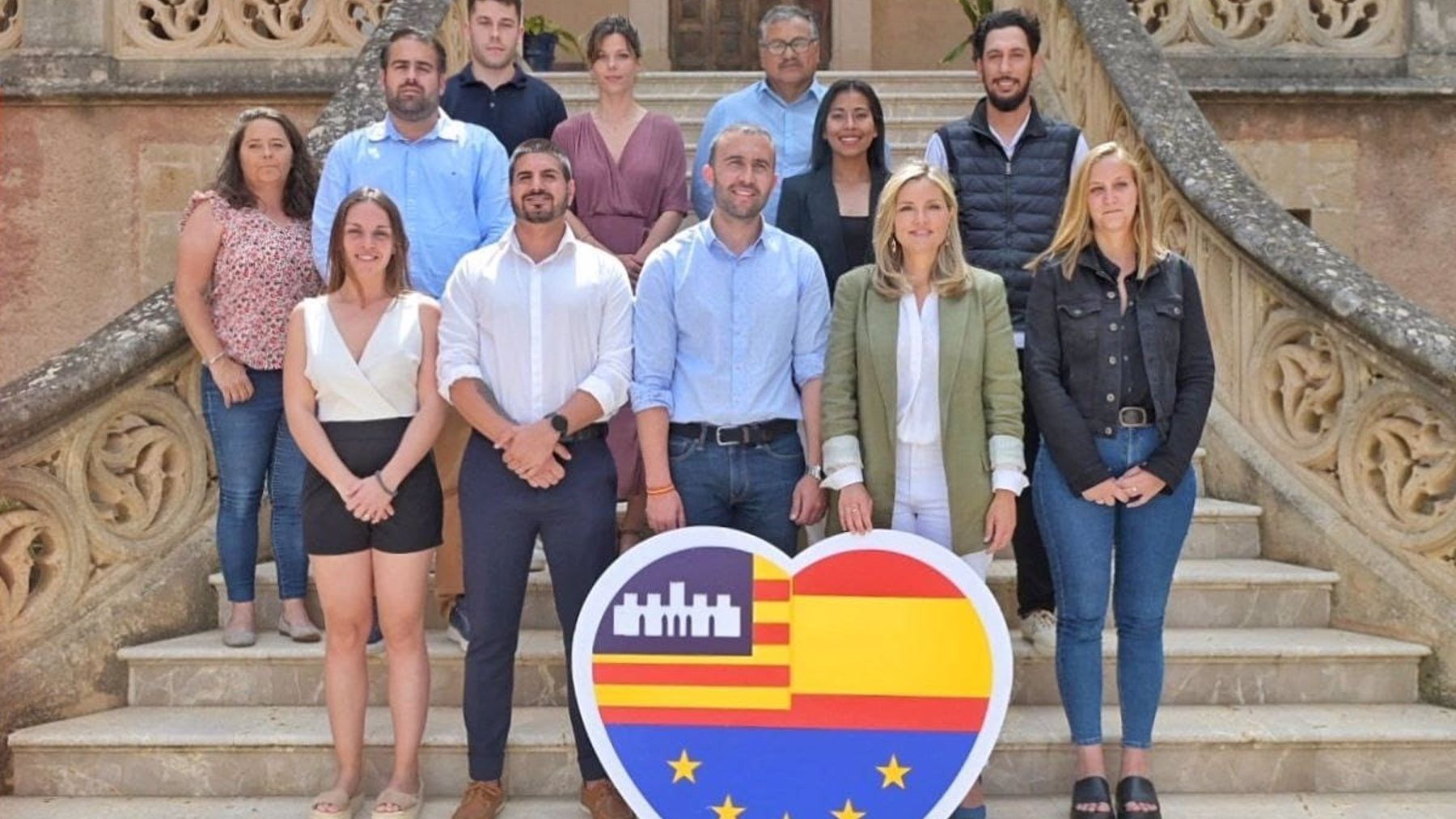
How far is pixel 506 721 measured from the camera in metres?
Result: 3.76

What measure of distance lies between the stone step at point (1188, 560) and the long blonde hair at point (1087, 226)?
126 centimetres

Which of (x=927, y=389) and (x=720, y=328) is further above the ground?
(x=720, y=328)

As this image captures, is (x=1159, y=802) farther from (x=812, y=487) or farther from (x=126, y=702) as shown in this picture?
(x=126, y=702)

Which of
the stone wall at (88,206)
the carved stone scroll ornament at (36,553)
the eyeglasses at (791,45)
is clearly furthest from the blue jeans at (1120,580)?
the stone wall at (88,206)

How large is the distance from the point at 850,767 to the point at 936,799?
9.2 inches

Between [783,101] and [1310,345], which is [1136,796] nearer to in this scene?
[1310,345]

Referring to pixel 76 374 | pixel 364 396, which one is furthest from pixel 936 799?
pixel 76 374

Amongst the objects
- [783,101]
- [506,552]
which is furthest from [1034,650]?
[783,101]

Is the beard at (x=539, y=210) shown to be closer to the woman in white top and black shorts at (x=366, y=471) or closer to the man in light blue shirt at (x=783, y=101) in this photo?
the woman in white top and black shorts at (x=366, y=471)

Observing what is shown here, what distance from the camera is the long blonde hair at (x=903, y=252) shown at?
3.67 meters

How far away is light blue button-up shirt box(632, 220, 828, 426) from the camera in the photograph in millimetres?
3750

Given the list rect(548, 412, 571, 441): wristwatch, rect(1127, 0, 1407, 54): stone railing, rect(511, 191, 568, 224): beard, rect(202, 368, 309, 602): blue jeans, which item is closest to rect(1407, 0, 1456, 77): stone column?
rect(1127, 0, 1407, 54): stone railing

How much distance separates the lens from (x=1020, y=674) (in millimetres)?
4293

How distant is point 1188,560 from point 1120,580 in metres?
1.30
